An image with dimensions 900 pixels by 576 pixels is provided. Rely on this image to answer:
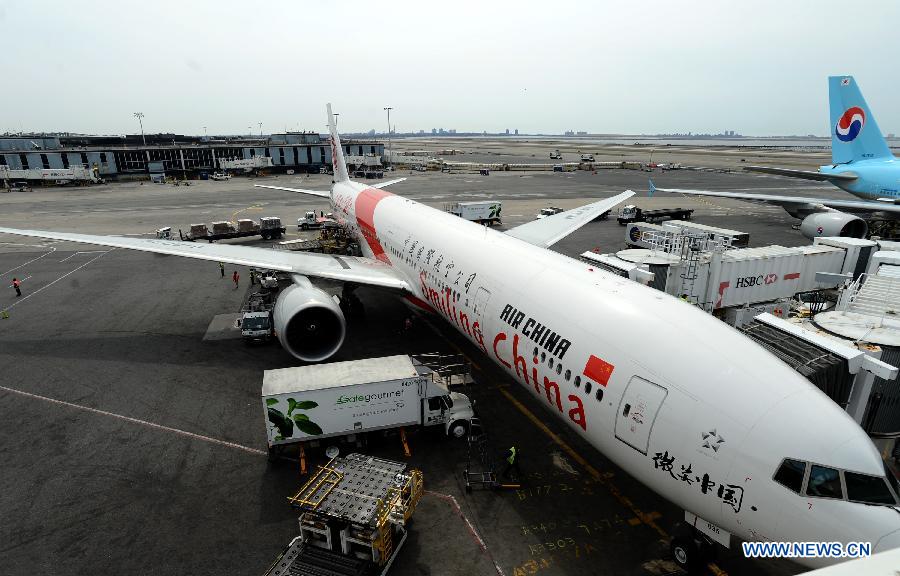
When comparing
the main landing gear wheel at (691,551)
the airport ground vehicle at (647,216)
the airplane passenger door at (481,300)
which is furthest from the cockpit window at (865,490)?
the airport ground vehicle at (647,216)

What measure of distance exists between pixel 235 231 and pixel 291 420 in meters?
39.4

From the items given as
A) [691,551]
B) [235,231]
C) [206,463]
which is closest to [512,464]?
[691,551]

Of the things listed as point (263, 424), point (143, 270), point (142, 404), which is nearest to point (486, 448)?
point (263, 424)

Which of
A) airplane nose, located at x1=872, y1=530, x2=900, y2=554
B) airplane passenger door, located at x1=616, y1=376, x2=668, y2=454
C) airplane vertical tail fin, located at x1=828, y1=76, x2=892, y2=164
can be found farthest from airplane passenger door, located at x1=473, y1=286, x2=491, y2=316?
airplane vertical tail fin, located at x1=828, y1=76, x2=892, y2=164

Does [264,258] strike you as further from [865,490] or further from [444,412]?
[865,490]

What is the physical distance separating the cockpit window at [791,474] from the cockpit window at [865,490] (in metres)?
0.68

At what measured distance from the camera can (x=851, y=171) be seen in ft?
160

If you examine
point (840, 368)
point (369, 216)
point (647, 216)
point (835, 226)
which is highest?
point (369, 216)

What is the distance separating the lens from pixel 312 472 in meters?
15.5

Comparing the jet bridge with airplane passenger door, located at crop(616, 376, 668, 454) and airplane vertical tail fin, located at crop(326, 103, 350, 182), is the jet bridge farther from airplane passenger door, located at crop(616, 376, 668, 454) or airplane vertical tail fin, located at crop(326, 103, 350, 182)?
airplane vertical tail fin, located at crop(326, 103, 350, 182)

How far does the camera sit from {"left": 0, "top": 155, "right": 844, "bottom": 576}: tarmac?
12445mm

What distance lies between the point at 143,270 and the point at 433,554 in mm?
37495

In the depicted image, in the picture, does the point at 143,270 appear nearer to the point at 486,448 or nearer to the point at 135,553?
the point at 135,553
